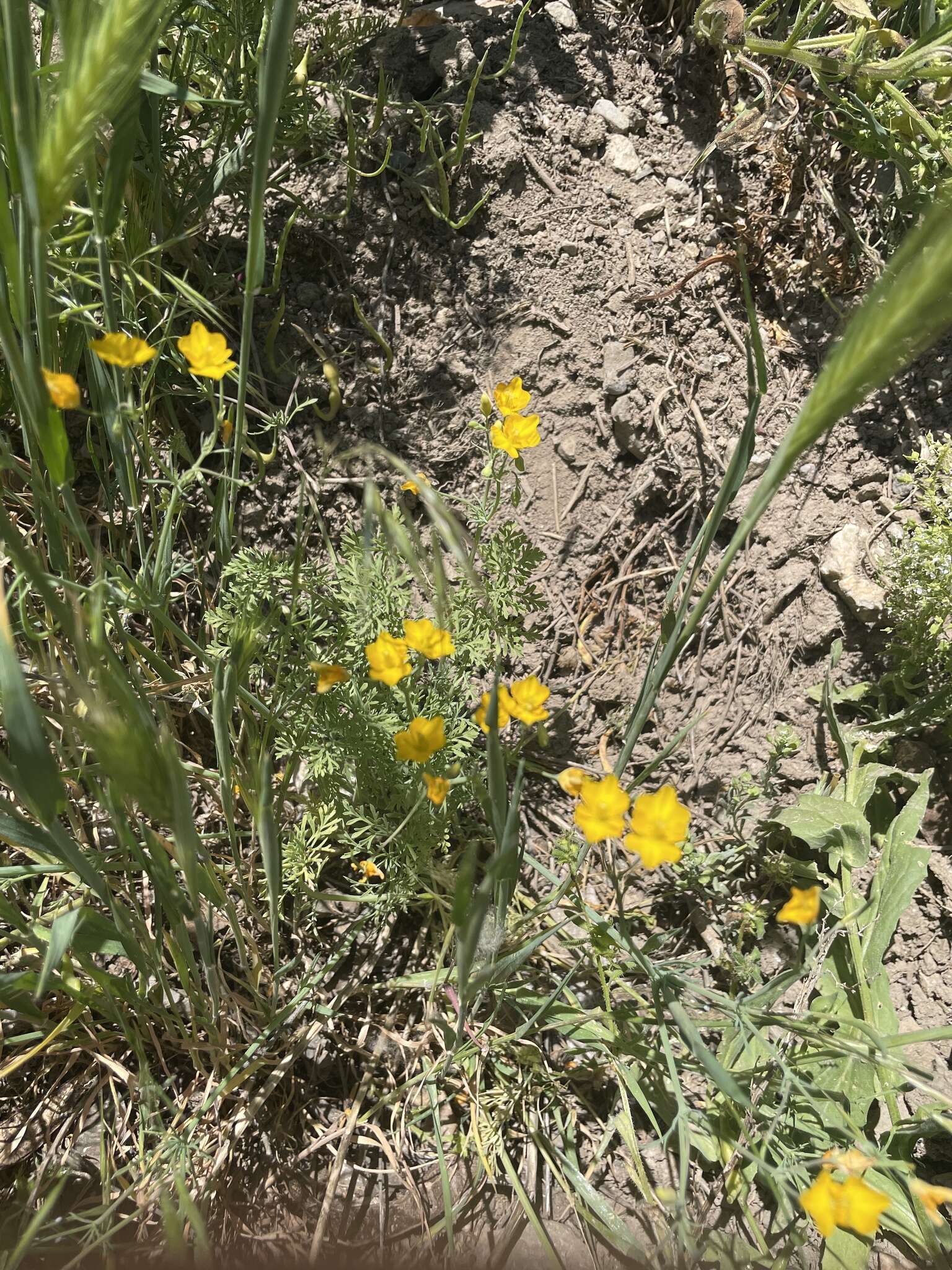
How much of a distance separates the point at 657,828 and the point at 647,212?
1588 mm

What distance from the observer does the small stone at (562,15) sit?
6.59 feet

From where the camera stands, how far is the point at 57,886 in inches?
61.6

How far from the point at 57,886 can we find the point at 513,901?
33.9 inches

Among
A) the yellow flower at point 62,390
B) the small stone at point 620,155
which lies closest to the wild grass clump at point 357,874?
the yellow flower at point 62,390

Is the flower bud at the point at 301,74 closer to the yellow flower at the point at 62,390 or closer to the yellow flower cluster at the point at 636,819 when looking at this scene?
the yellow flower at the point at 62,390

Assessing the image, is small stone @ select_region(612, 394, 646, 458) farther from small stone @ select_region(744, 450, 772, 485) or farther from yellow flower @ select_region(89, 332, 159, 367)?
yellow flower @ select_region(89, 332, 159, 367)

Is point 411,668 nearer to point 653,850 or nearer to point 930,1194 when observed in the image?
point 653,850

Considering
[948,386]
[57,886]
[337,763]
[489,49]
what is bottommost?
[57,886]

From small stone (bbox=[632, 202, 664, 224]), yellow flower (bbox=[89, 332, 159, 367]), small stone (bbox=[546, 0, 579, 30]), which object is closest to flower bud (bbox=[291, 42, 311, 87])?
small stone (bbox=[546, 0, 579, 30])

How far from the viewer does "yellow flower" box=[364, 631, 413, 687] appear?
1217mm

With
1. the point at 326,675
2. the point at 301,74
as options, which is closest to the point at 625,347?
the point at 301,74

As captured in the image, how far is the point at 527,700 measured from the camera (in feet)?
3.95

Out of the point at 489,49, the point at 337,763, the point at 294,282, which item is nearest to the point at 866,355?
the point at 337,763

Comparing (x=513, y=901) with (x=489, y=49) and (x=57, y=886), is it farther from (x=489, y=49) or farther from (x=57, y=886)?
(x=489, y=49)
